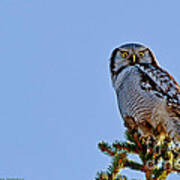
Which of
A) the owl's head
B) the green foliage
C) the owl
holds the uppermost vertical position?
the owl's head

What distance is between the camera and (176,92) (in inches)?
184

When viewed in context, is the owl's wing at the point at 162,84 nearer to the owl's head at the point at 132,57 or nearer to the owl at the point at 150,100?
the owl at the point at 150,100

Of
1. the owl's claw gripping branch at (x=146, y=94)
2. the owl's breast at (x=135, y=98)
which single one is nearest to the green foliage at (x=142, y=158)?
the owl's claw gripping branch at (x=146, y=94)

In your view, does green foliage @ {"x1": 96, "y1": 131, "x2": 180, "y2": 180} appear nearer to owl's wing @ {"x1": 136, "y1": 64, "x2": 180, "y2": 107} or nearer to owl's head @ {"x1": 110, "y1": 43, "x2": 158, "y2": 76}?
owl's wing @ {"x1": 136, "y1": 64, "x2": 180, "y2": 107}

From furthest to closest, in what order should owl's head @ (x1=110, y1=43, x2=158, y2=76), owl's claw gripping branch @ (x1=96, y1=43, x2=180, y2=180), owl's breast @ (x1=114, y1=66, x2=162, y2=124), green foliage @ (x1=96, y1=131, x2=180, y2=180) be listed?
1. owl's head @ (x1=110, y1=43, x2=158, y2=76)
2. owl's breast @ (x1=114, y1=66, x2=162, y2=124)
3. owl's claw gripping branch @ (x1=96, y1=43, x2=180, y2=180)
4. green foliage @ (x1=96, y1=131, x2=180, y2=180)

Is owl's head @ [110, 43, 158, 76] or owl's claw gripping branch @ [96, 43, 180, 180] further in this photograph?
owl's head @ [110, 43, 158, 76]

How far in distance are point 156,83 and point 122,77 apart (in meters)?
0.50

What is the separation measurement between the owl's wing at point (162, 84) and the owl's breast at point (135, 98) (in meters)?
0.07

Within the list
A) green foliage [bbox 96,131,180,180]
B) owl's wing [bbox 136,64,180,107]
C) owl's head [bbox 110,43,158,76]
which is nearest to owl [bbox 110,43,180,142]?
owl's wing [bbox 136,64,180,107]

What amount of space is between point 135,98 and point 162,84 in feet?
1.17

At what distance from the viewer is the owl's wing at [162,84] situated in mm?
4637

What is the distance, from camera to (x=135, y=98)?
15.6 feet

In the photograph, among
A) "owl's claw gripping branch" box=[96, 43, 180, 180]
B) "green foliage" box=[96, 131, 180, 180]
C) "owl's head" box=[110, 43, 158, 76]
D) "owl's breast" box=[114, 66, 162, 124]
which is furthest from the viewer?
"owl's head" box=[110, 43, 158, 76]

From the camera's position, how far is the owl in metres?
4.61
